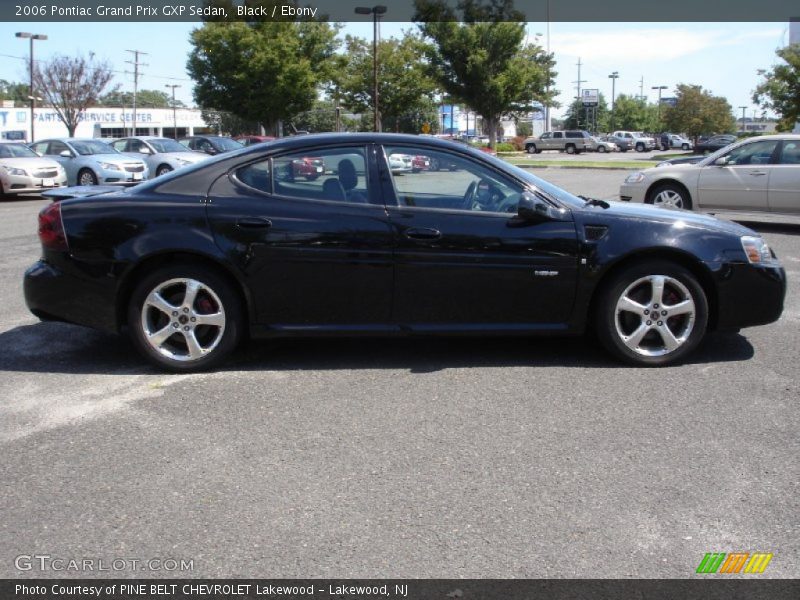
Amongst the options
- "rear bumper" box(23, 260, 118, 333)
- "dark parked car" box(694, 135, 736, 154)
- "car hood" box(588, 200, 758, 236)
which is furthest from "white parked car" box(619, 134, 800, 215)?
"dark parked car" box(694, 135, 736, 154)

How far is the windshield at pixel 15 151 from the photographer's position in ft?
67.1

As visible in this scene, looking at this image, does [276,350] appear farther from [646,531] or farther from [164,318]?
[646,531]

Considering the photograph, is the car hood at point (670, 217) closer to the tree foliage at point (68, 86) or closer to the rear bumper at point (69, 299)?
the rear bumper at point (69, 299)

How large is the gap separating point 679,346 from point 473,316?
1370 mm

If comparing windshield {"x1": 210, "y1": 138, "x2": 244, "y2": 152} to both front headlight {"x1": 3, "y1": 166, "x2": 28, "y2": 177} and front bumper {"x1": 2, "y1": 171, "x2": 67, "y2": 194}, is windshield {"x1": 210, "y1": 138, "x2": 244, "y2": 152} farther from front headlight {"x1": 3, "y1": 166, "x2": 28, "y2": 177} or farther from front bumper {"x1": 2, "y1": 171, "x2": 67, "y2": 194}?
front headlight {"x1": 3, "y1": 166, "x2": 28, "y2": 177}

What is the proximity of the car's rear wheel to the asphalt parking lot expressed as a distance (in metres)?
7.08

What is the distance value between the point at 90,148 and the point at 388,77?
26.1 meters

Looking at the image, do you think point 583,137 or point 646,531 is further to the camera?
point 583,137

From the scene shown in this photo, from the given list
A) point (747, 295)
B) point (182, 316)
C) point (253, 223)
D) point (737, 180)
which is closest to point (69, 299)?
point (182, 316)

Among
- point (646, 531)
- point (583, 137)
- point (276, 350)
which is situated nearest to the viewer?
point (646, 531)

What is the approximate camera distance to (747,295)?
17.7ft

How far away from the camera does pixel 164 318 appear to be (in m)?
5.25

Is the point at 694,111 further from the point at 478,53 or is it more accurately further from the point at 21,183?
the point at 21,183

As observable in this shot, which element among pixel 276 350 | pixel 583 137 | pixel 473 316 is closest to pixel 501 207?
pixel 473 316
